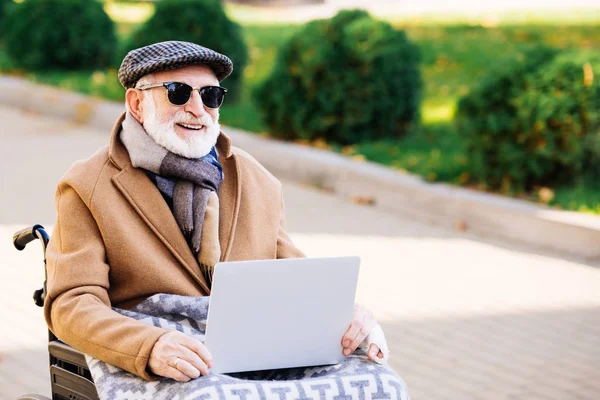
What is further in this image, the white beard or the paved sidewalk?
the paved sidewalk

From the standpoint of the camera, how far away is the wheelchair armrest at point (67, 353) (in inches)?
123

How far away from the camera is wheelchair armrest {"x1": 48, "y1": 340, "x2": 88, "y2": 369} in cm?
313

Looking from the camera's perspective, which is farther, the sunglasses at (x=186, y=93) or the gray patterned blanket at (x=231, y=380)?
the sunglasses at (x=186, y=93)

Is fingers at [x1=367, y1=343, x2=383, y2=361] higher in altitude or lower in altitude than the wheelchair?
higher

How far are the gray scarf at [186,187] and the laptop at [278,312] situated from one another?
1.33ft

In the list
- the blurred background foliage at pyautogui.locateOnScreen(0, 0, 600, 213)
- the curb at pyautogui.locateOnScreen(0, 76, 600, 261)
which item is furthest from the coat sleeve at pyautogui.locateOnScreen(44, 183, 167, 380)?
the blurred background foliage at pyautogui.locateOnScreen(0, 0, 600, 213)

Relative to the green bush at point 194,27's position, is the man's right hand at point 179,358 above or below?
below

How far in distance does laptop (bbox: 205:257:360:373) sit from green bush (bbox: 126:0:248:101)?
8645mm

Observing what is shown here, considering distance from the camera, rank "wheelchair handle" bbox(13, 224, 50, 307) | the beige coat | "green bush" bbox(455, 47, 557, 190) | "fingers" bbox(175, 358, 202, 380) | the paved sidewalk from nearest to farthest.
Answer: "fingers" bbox(175, 358, 202, 380), the beige coat, "wheelchair handle" bbox(13, 224, 50, 307), the paved sidewalk, "green bush" bbox(455, 47, 557, 190)

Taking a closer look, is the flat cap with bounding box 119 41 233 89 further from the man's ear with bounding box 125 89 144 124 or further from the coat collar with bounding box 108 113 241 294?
the coat collar with bounding box 108 113 241 294

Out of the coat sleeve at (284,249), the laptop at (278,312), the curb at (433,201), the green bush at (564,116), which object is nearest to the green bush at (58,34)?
the curb at (433,201)

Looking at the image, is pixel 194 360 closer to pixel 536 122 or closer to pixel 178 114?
pixel 178 114

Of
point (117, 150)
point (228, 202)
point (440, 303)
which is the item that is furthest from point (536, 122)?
point (117, 150)

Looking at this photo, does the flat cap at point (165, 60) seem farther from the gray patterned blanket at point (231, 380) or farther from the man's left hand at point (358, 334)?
the man's left hand at point (358, 334)
